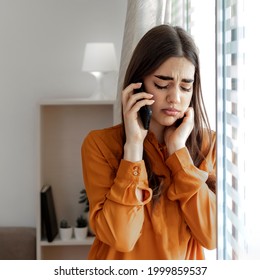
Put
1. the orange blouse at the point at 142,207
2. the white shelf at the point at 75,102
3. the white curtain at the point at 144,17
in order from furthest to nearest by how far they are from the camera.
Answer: the white shelf at the point at 75,102
the white curtain at the point at 144,17
the orange blouse at the point at 142,207

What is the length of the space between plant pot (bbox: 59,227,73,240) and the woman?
783 millimetres

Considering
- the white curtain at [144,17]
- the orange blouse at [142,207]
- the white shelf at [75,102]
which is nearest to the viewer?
the orange blouse at [142,207]

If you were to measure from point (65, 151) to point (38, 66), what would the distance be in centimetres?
20

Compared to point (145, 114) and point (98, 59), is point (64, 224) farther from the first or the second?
point (145, 114)

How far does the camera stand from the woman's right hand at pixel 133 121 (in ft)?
1.94

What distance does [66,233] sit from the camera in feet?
4.57

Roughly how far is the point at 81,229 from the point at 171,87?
2.71 ft

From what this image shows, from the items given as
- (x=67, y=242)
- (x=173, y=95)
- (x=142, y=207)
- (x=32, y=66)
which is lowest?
(x=67, y=242)

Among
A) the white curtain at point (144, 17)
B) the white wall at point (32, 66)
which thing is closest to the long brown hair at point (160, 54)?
the white curtain at point (144, 17)

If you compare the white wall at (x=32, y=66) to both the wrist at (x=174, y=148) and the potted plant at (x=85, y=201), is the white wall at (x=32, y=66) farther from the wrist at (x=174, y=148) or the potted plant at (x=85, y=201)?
the wrist at (x=174, y=148)

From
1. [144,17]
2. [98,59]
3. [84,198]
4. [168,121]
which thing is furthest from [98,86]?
[168,121]

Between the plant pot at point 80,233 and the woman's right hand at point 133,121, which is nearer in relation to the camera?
the woman's right hand at point 133,121
